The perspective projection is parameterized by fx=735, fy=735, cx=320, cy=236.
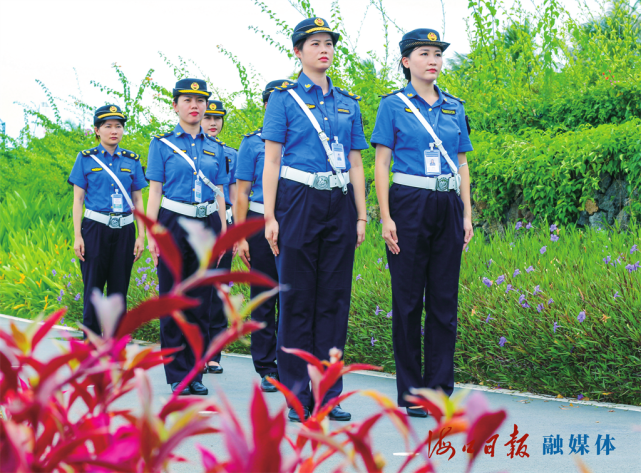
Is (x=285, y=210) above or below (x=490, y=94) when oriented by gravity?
below

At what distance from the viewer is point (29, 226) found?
13.4 metres

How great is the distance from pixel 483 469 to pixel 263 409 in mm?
2876

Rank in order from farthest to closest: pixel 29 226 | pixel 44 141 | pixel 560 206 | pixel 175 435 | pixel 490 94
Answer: pixel 44 141
pixel 29 226
pixel 490 94
pixel 560 206
pixel 175 435

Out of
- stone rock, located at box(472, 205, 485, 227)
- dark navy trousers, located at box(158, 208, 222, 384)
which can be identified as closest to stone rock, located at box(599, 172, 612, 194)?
stone rock, located at box(472, 205, 485, 227)

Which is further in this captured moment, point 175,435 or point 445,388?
point 445,388

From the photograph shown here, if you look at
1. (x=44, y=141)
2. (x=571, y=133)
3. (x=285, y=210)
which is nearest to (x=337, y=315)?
(x=285, y=210)

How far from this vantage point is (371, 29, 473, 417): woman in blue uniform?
432cm

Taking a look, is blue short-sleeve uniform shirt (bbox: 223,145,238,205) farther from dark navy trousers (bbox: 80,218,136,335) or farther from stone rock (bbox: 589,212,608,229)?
stone rock (bbox: 589,212,608,229)

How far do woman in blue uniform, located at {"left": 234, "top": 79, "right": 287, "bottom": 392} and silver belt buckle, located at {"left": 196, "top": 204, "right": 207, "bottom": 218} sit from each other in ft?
0.90

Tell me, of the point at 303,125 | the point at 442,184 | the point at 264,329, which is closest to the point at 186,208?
the point at 264,329

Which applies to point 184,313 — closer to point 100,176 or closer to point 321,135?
point 321,135

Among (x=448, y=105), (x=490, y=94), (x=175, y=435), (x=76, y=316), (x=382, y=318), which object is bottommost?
(x=76, y=316)

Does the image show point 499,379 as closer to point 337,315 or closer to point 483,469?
point 337,315

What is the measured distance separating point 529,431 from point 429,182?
148cm
